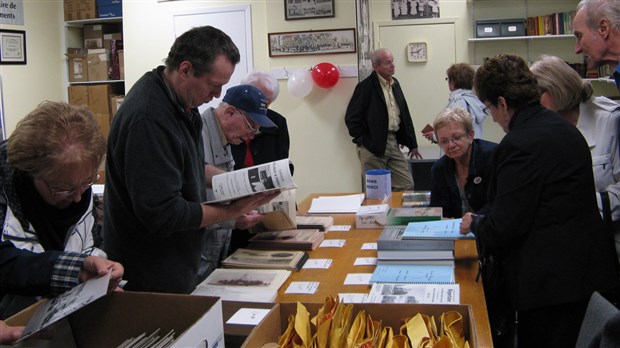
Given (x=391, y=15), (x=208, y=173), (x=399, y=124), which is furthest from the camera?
(x=391, y=15)

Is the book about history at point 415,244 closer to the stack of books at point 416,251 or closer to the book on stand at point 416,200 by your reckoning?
the stack of books at point 416,251

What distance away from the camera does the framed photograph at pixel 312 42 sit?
→ 569 centimetres

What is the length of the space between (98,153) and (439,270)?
3.96 ft

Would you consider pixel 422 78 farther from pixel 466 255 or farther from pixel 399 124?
pixel 466 255

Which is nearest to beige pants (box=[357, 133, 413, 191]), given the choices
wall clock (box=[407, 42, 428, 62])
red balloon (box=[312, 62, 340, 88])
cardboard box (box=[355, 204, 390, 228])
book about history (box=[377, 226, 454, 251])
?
red balloon (box=[312, 62, 340, 88])

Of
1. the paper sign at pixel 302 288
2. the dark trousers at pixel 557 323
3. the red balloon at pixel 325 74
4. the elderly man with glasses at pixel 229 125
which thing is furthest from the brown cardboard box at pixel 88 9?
the dark trousers at pixel 557 323

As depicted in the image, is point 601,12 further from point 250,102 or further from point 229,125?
point 229,125

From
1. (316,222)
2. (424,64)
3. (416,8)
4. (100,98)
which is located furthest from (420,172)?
(100,98)

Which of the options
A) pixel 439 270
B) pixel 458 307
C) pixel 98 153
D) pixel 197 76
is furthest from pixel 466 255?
pixel 98 153

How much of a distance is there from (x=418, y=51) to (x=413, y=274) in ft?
16.9

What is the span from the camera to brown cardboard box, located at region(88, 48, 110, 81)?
663cm

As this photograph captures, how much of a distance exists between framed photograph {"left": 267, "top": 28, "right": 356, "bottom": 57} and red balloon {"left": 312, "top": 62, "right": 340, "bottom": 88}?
7.6 inches

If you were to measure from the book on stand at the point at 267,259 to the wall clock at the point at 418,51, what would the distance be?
16.0 feet

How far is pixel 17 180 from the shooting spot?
1.46 metres
